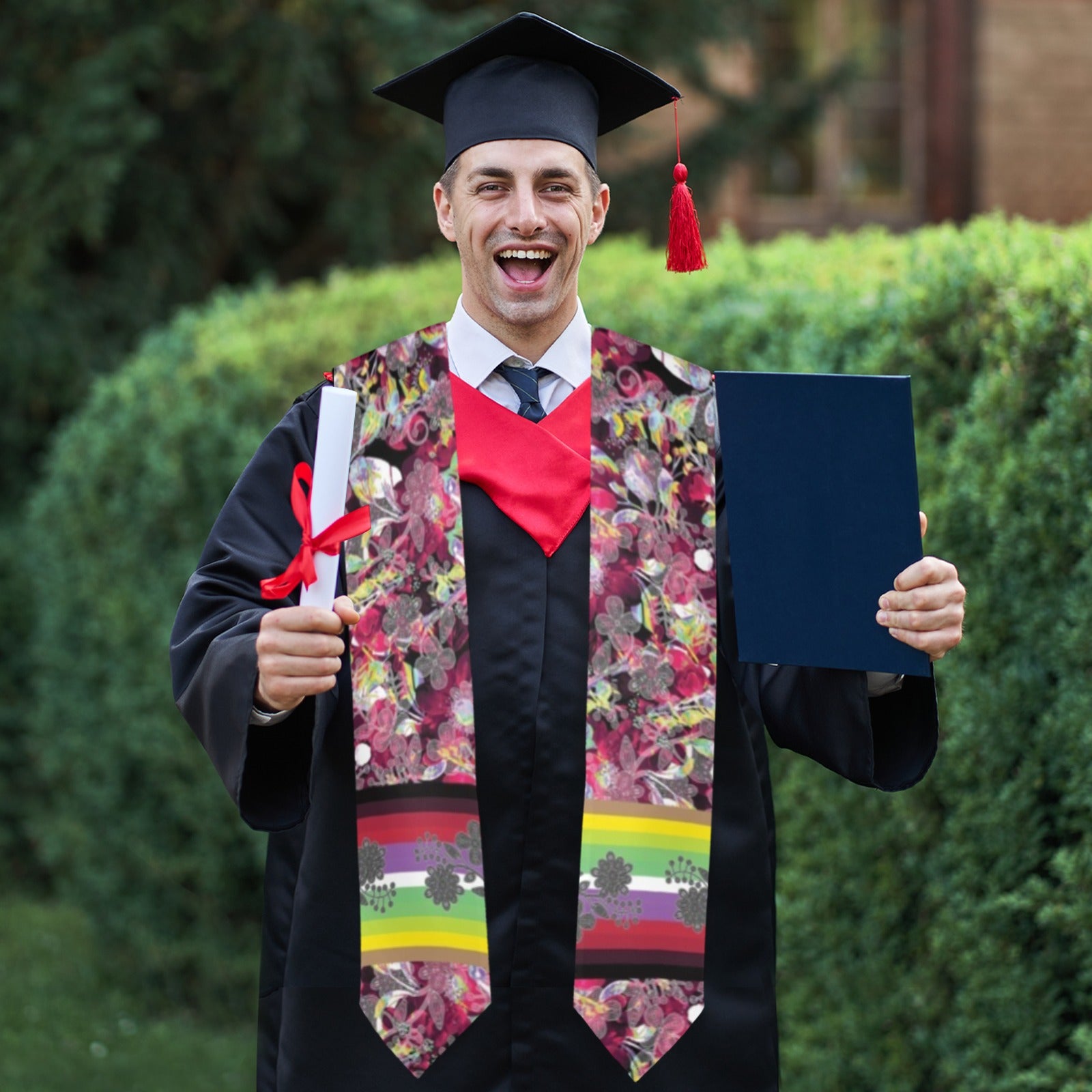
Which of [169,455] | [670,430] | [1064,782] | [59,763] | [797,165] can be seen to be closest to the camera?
[670,430]

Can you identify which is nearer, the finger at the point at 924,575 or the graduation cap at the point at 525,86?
A: the finger at the point at 924,575

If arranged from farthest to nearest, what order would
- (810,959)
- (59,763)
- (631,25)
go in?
(631,25) → (59,763) → (810,959)

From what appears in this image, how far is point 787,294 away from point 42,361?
16.0 feet

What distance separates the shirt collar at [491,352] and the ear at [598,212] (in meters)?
0.12

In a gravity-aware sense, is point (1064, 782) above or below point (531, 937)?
above

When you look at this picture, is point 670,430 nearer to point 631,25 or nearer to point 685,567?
point 685,567

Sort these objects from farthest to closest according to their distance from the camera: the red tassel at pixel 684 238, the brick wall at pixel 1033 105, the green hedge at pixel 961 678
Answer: the brick wall at pixel 1033 105 → the green hedge at pixel 961 678 → the red tassel at pixel 684 238

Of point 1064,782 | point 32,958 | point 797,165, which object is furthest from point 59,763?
point 797,165

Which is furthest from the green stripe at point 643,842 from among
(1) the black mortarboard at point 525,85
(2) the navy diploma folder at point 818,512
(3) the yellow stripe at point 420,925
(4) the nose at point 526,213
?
(1) the black mortarboard at point 525,85

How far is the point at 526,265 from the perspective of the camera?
95.0 inches

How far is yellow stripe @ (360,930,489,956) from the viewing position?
2.29 m

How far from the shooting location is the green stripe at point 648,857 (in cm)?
235

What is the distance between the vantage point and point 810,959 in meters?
3.84

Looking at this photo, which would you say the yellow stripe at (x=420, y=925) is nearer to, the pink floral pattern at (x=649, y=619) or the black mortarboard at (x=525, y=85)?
the pink floral pattern at (x=649, y=619)
